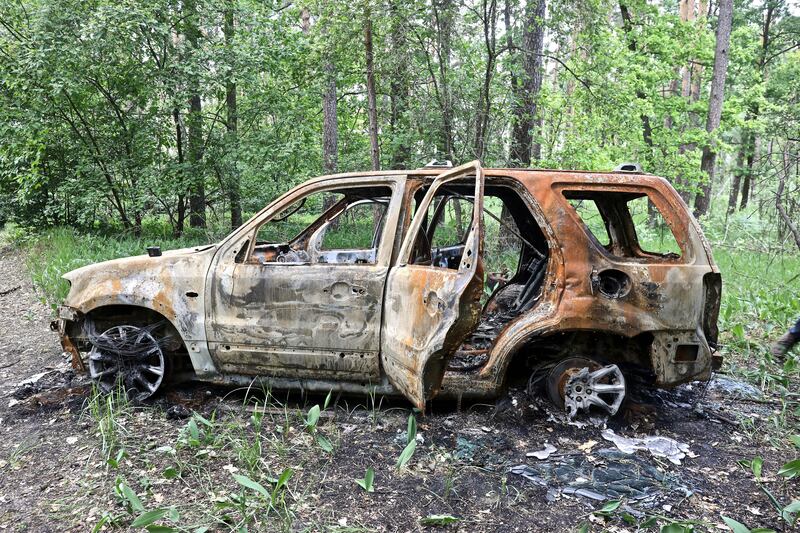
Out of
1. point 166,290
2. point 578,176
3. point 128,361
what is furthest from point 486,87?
point 128,361

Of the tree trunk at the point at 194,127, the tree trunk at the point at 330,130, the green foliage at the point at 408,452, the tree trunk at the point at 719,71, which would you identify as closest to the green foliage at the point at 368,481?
the green foliage at the point at 408,452

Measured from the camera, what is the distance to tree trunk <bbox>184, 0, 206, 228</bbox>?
1041cm

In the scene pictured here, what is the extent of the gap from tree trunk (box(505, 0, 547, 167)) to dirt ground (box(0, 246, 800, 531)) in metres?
5.96

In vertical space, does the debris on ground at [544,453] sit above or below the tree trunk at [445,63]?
below

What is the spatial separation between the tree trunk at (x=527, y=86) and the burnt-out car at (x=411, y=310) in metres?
5.25

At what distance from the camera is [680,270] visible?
3.87 m

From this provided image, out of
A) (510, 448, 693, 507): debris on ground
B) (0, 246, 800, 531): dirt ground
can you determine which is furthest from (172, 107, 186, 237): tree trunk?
(510, 448, 693, 507): debris on ground

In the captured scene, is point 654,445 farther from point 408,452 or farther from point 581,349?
point 408,452

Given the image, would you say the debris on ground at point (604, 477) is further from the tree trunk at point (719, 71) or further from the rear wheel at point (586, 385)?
the tree trunk at point (719, 71)

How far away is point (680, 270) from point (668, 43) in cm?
1391

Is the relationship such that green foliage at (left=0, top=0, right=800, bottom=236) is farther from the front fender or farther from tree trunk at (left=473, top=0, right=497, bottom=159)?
the front fender

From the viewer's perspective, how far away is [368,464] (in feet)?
11.7

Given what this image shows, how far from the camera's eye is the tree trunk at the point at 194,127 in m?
10.4

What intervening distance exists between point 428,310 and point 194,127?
9416 millimetres
